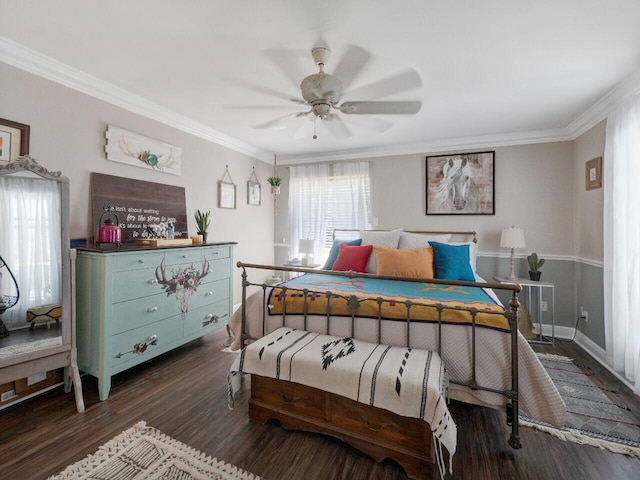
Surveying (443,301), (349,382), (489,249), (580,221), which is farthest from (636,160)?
(349,382)

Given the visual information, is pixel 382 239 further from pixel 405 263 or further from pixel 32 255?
Answer: pixel 32 255

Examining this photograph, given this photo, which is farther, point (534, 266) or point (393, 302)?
point (534, 266)

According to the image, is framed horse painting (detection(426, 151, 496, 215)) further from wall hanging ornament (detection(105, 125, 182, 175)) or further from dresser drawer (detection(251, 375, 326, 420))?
wall hanging ornament (detection(105, 125, 182, 175))

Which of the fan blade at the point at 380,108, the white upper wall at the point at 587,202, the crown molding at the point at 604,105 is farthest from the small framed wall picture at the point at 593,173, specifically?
the fan blade at the point at 380,108

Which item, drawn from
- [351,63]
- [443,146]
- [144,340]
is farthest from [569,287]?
[144,340]

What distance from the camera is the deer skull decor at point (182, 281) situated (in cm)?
265

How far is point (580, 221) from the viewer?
3.42 m

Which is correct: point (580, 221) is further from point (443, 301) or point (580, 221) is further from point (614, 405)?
point (443, 301)

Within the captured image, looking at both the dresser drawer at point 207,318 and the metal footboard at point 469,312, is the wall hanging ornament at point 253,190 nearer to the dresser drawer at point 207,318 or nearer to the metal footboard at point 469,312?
the dresser drawer at point 207,318

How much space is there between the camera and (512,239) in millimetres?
3518

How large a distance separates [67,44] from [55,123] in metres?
0.63

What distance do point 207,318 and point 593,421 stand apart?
3.31 m

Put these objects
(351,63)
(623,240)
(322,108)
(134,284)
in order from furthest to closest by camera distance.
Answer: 1. (623,240)
2. (134,284)
3. (351,63)
4. (322,108)

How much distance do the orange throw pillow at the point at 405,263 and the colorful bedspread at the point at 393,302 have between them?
0.27m
